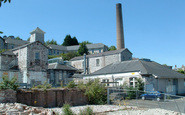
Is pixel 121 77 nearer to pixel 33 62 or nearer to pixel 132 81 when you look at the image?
pixel 132 81

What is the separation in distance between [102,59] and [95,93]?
79.5 ft

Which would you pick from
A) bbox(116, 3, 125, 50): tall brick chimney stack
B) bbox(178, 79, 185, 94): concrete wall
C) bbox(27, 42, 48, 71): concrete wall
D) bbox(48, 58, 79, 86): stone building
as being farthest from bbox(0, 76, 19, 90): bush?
bbox(116, 3, 125, 50): tall brick chimney stack

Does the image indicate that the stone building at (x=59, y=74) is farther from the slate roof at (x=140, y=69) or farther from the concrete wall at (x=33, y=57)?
the slate roof at (x=140, y=69)

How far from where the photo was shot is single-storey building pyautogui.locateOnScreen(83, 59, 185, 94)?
25500mm

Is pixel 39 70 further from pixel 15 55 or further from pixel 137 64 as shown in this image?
pixel 137 64

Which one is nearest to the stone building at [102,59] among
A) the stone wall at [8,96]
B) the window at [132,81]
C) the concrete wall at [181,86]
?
the concrete wall at [181,86]

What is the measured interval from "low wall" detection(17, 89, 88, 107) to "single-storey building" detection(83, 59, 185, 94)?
9.32 m

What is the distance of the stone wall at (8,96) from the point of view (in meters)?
14.2

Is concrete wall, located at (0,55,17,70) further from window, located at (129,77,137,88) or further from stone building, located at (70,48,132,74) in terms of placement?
window, located at (129,77,137,88)

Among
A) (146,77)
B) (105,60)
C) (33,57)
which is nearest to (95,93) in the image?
(146,77)

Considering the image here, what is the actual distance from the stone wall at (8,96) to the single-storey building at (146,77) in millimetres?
15120

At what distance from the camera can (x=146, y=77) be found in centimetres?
2552

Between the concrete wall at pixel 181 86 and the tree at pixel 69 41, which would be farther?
the tree at pixel 69 41

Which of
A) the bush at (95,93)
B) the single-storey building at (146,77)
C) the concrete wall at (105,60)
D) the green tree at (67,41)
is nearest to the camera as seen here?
the bush at (95,93)
